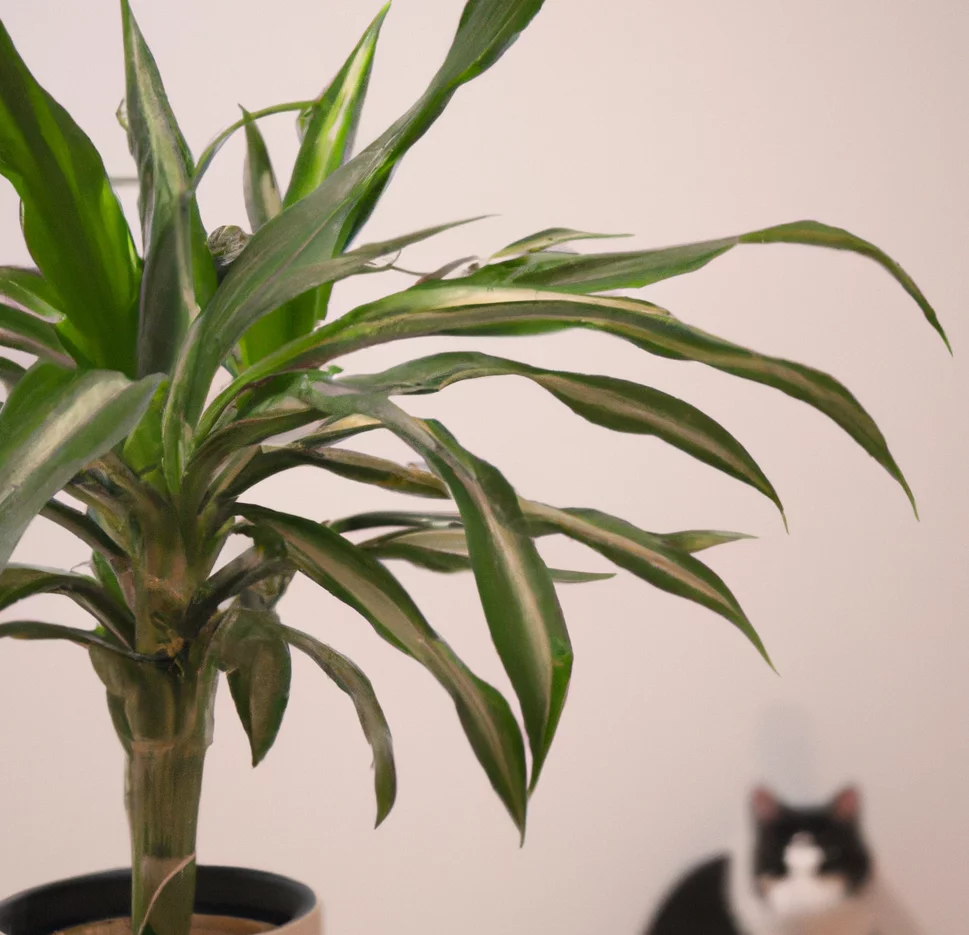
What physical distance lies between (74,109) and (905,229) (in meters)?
1.08

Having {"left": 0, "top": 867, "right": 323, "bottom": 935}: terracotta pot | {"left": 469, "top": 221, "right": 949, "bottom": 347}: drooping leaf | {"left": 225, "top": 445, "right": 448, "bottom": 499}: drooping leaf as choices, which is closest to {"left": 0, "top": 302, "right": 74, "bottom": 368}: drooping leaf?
{"left": 225, "top": 445, "right": 448, "bottom": 499}: drooping leaf

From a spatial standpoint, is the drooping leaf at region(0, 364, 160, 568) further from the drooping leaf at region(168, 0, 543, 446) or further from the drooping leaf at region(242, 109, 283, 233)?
the drooping leaf at region(242, 109, 283, 233)

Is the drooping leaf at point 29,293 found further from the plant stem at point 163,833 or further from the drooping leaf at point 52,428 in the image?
the plant stem at point 163,833

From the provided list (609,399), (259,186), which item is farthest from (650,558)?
(259,186)

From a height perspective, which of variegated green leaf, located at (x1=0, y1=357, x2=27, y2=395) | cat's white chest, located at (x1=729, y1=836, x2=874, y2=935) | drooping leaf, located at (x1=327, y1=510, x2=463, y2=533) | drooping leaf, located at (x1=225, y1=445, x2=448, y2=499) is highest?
variegated green leaf, located at (x1=0, y1=357, x2=27, y2=395)

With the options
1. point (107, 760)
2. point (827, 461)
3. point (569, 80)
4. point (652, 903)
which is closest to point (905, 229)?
point (827, 461)

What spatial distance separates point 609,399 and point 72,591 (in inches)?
12.5

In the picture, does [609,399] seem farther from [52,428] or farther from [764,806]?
[764,806]

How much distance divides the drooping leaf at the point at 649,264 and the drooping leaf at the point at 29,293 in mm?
224

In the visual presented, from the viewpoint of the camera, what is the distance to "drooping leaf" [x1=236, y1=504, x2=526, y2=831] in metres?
0.45

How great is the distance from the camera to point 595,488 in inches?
51.1

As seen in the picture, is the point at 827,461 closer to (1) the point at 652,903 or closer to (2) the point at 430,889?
(1) the point at 652,903

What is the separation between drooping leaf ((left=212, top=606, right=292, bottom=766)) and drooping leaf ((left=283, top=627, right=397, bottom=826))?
0.01m

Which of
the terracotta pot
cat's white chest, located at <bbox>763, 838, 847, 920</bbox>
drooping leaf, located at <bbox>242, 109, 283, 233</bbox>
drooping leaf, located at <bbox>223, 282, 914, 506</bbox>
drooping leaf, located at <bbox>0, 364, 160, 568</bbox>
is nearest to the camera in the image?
drooping leaf, located at <bbox>0, 364, 160, 568</bbox>
